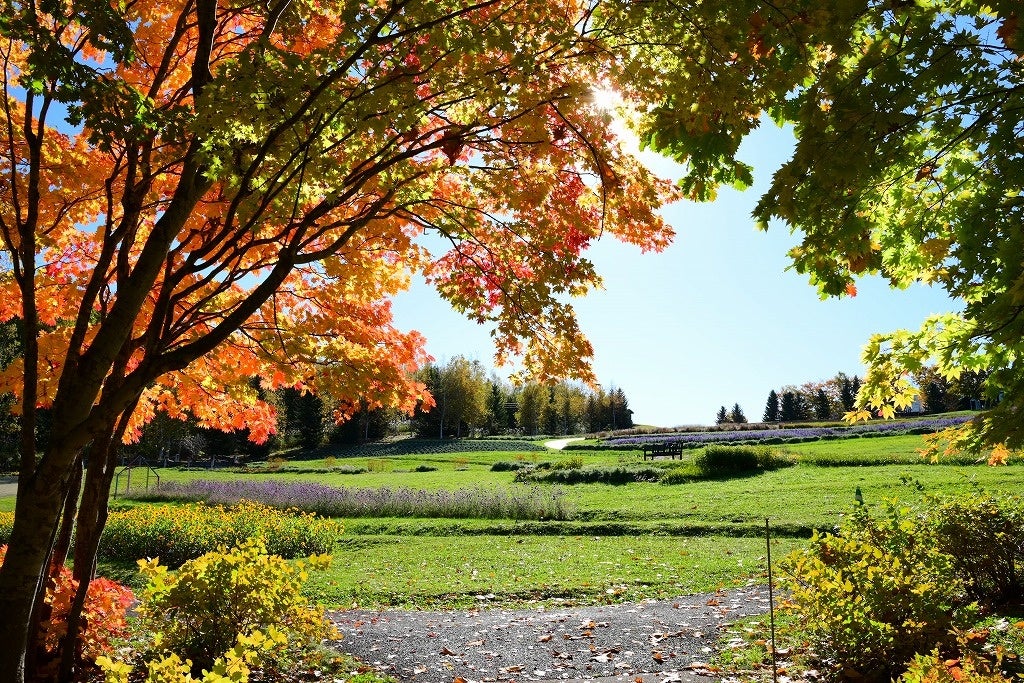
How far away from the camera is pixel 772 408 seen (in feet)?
273

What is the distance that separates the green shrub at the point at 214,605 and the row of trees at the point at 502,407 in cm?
4684

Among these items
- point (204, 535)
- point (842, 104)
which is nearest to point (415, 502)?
point (204, 535)

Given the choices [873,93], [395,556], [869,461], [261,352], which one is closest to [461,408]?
[869,461]

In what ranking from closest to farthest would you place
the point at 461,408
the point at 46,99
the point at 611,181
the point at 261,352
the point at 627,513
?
the point at 46,99 < the point at 611,181 < the point at 261,352 < the point at 627,513 < the point at 461,408

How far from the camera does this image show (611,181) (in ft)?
16.1

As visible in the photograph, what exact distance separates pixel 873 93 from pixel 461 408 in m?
54.8

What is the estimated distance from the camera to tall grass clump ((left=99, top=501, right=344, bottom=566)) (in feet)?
40.1

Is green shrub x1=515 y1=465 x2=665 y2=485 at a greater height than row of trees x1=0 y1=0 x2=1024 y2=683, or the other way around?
row of trees x1=0 y1=0 x2=1024 y2=683

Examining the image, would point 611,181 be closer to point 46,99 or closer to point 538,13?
point 538,13

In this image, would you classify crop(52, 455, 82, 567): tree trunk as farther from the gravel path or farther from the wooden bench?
the wooden bench

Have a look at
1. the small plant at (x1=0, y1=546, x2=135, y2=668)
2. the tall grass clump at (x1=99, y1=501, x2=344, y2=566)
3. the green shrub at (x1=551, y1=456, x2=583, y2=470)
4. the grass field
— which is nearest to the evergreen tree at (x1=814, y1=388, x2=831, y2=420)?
the grass field

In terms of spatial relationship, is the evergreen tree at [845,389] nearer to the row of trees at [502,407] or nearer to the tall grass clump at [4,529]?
the row of trees at [502,407]

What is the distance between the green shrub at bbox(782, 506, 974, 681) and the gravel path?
118 cm

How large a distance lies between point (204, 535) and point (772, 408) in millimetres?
82482
